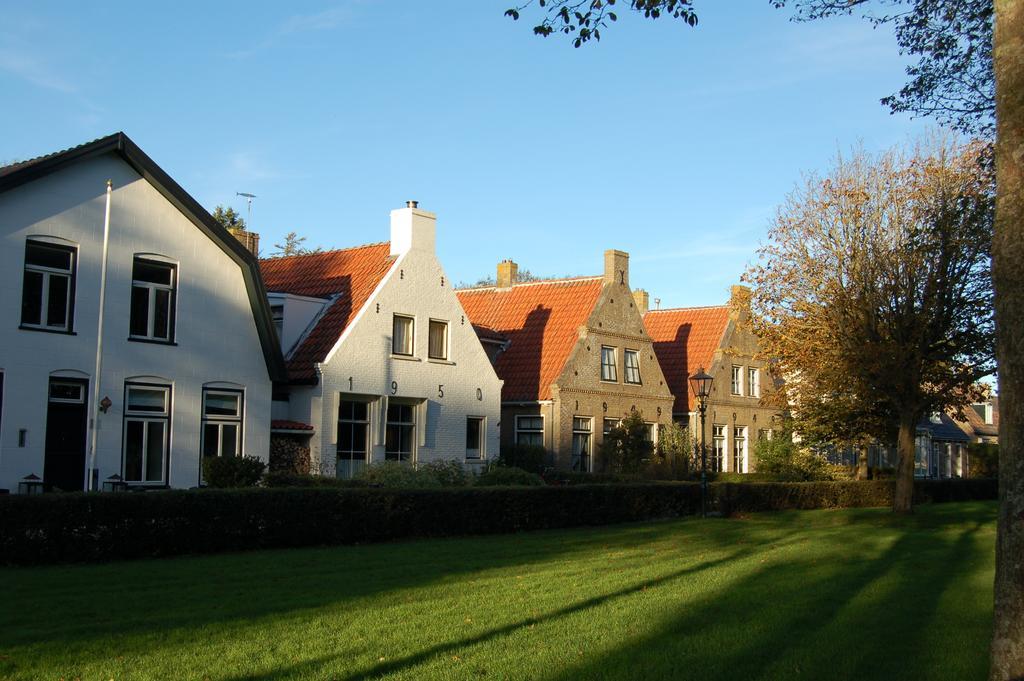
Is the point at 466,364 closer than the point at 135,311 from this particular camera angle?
No

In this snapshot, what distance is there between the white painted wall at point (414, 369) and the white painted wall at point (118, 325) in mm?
2216

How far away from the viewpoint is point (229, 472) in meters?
21.4

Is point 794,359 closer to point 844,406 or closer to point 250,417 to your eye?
point 844,406

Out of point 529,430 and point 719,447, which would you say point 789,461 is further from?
point 529,430

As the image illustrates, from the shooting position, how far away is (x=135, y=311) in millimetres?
23266

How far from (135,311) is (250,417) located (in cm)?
376

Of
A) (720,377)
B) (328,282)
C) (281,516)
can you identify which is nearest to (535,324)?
(328,282)

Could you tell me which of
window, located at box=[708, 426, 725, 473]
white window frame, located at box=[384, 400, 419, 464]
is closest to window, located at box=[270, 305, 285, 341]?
white window frame, located at box=[384, 400, 419, 464]

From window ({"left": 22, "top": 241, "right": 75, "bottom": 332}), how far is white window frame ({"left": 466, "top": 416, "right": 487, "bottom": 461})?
1322 cm

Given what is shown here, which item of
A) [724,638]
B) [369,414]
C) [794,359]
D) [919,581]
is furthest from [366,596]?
[794,359]

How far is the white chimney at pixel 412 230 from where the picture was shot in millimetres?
30391

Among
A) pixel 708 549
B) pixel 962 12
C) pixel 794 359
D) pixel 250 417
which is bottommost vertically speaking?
pixel 708 549

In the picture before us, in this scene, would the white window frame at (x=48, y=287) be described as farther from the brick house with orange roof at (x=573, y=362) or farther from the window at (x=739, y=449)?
the window at (x=739, y=449)

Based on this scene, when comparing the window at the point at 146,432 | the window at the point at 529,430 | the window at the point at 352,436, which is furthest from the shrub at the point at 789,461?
the window at the point at 146,432
